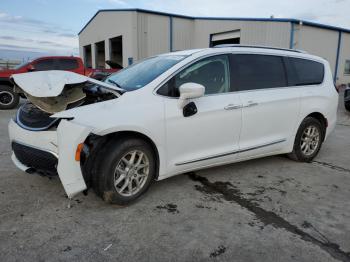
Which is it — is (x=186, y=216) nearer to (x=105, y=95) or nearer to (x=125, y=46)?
(x=105, y=95)

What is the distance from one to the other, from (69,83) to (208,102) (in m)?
1.56

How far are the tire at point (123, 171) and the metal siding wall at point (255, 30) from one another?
14.8 meters

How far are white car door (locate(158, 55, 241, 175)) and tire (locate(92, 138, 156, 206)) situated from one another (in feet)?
0.89

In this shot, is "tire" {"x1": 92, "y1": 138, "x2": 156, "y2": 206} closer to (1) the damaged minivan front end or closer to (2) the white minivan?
(2) the white minivan

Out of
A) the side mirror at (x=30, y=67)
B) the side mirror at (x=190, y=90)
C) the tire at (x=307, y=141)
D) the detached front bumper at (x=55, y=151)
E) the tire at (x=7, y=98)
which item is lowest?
the tire at (x=7, y=98)

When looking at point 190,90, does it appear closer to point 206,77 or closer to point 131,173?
point 206,77

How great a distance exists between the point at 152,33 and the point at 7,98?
11.4m

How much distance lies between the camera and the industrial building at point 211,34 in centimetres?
1684

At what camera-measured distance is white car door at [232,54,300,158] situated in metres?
4.05

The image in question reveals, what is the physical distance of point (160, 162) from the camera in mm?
3459

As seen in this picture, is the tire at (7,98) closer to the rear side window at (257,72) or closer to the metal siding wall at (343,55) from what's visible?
the rear side window at (257,72)

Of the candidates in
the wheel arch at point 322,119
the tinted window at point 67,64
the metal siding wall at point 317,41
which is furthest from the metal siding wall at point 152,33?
the wheel arch at point 322,119

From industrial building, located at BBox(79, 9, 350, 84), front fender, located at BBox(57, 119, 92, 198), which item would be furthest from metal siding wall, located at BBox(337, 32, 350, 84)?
front fender, located at BBox(57, 119, 92, 198)

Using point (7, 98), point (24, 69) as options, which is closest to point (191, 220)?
point (24, 69)
